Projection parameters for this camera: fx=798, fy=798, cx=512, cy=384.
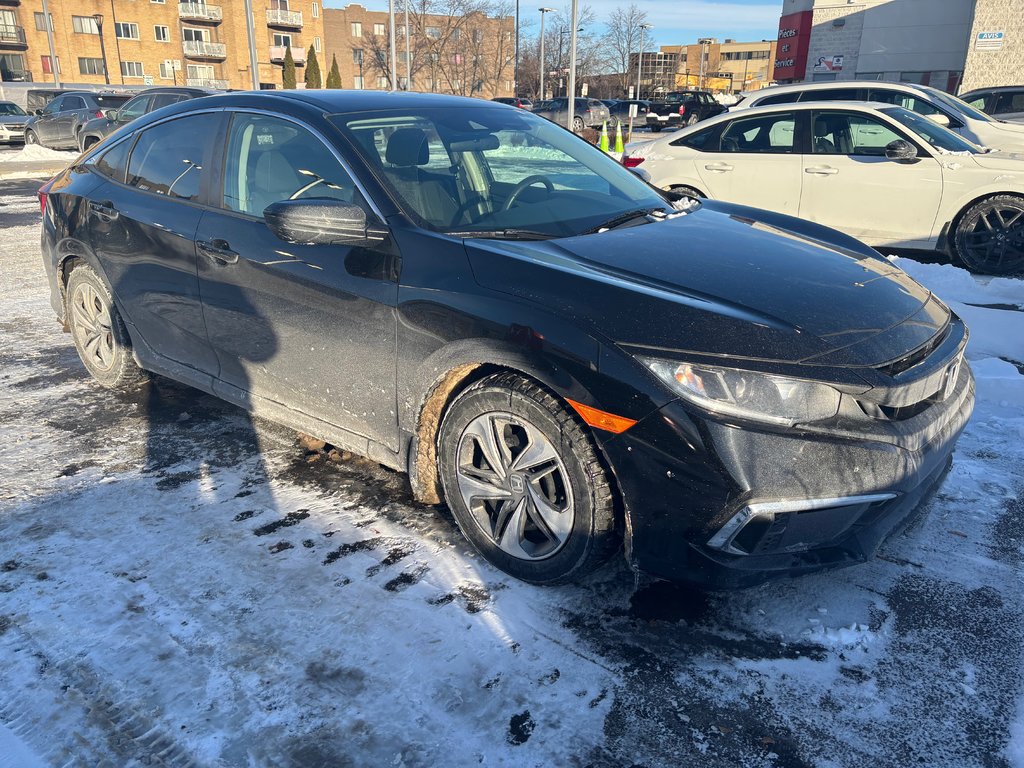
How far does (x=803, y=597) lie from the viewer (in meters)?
2.77

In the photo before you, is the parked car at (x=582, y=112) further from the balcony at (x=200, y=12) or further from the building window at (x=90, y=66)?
the building window at (x=90, y=66)

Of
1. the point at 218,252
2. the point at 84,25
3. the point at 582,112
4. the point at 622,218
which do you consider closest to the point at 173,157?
the point at 218,252

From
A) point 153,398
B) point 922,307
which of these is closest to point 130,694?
point 153,398

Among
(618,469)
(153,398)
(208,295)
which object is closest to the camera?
(618,469)

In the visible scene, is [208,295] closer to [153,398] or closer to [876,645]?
[153,398]

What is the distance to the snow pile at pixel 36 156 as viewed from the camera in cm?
1952

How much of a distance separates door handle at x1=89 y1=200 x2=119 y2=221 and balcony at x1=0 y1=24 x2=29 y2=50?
212 ft

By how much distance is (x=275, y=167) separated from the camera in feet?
11.4

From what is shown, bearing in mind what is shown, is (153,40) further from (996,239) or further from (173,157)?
(173,157)

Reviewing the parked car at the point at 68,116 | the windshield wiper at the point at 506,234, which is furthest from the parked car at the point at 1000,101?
the parked car at the point at 68,116

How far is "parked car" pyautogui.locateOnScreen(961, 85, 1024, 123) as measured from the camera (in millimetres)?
16578

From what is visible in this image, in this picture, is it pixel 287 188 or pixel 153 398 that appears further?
pixel 153 398

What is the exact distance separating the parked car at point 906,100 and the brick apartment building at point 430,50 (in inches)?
1530

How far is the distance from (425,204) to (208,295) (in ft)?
3.96
